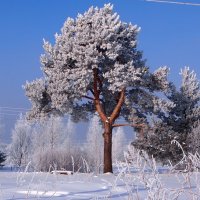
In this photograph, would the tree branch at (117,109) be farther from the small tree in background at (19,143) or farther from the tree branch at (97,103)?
the small tree in background at (19,143)

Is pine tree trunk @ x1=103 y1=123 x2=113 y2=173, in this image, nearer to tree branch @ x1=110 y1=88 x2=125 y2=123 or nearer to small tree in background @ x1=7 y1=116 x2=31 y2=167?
tree branch @ x1=110 y1=88 x2=125 y2=123

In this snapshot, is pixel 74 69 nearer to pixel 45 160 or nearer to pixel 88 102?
pixel 88 102

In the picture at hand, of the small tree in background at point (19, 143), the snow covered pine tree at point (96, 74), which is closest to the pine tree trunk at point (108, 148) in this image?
the snow covered pine tree at point (96, 74)

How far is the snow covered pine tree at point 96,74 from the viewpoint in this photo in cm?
1953

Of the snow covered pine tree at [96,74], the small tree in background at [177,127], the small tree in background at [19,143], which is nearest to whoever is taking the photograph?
the snow covered pine tree at [96,74]

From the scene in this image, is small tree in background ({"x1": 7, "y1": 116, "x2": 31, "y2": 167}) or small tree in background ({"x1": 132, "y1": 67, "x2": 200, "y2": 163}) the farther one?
small tree in background ({"x1": 7, "y1": 116, "x2": 31, "y2": 167})

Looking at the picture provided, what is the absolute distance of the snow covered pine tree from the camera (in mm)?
19531

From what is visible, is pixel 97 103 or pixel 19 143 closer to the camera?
pixel 97 103

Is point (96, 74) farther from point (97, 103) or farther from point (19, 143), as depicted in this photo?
point (19, 143)

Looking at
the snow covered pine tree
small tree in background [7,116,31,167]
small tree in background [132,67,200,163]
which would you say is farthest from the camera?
small tree in background [7,116,31,167]

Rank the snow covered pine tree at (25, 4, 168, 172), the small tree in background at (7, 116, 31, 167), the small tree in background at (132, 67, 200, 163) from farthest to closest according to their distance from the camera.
Answer: the small tree in background at (7, 116, 31, 167)
the small tree in background at (132, 67, 200, 163)
the snow covered pine tree at (25, 4, 168, 172)

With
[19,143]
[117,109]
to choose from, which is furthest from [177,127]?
[19,143]

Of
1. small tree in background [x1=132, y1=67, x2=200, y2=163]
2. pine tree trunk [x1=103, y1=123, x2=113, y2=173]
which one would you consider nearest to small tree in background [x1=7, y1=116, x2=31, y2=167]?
small tree in background [x1=132, y1=67, x2=200, y2=163]

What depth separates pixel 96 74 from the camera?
66.0ft
